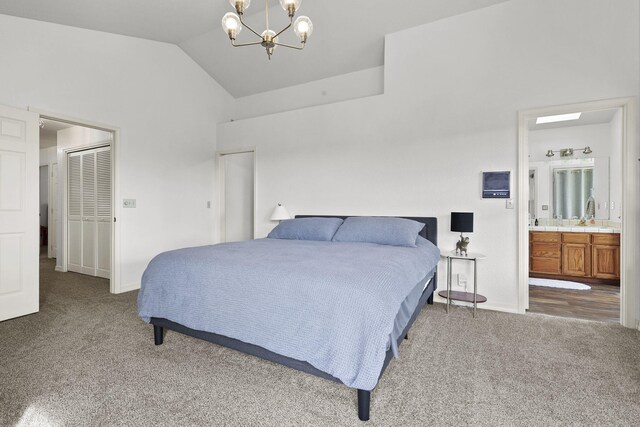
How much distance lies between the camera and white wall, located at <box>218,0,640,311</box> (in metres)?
3.05

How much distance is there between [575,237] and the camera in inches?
187

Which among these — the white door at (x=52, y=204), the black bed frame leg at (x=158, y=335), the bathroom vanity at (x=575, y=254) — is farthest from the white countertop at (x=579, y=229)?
the white door at (x=52, y=204)

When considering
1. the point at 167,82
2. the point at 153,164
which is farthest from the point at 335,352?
the point at 167,82

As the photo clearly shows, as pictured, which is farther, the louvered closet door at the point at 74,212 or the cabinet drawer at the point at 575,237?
the louvered closet door at the point at 74,212

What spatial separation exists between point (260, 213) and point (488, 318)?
3298 millimetres

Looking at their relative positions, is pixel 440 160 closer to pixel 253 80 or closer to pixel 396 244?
pixel 396 244

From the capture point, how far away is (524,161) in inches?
128

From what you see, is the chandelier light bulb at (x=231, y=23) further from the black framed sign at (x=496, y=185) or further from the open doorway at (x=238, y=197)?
the open doorway at (x=238, y=197)

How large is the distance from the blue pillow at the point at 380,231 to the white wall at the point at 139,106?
267 centimetres

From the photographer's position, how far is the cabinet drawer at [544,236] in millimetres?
4879

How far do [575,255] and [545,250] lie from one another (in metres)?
0.37

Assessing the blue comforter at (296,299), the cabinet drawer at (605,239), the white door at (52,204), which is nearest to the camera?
the blue comforter at (296,299)

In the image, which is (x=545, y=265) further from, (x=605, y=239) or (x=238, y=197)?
(x=238, y=197)

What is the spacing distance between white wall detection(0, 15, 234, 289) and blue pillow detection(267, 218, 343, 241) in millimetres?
1831
